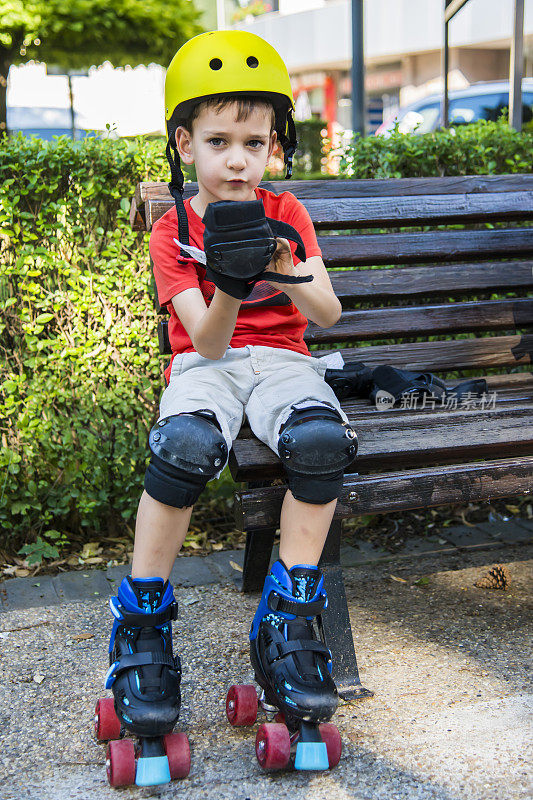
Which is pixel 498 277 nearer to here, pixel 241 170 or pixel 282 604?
pixel 241 170

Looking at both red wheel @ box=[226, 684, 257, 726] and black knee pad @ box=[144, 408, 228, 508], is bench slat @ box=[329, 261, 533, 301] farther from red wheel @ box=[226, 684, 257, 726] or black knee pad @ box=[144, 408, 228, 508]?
red wheel @ box=[226, 684, 257, 726]

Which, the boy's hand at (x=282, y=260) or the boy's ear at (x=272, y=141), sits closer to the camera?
the boy's hand at (x=282, y=260)

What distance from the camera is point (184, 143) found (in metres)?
2.01

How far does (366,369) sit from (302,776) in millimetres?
1300

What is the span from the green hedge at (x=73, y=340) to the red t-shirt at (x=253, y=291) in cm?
82

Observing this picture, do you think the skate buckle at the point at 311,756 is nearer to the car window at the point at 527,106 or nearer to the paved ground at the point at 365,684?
the paved ground at the point at 365,684

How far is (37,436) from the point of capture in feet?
9.48

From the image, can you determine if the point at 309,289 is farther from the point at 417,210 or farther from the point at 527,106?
the point at 527,106

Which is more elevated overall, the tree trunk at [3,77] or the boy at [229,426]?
the tree trunk at [3,77]

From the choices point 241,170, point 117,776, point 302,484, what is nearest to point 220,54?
point 241,170

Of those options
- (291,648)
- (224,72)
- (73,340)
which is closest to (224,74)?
(224,72)

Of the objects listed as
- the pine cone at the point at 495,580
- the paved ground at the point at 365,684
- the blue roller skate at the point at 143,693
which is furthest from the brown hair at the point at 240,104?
the pine cone at the point at 495,580

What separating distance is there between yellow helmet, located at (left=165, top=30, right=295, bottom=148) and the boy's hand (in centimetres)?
37

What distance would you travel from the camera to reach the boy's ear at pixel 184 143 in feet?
6.53
